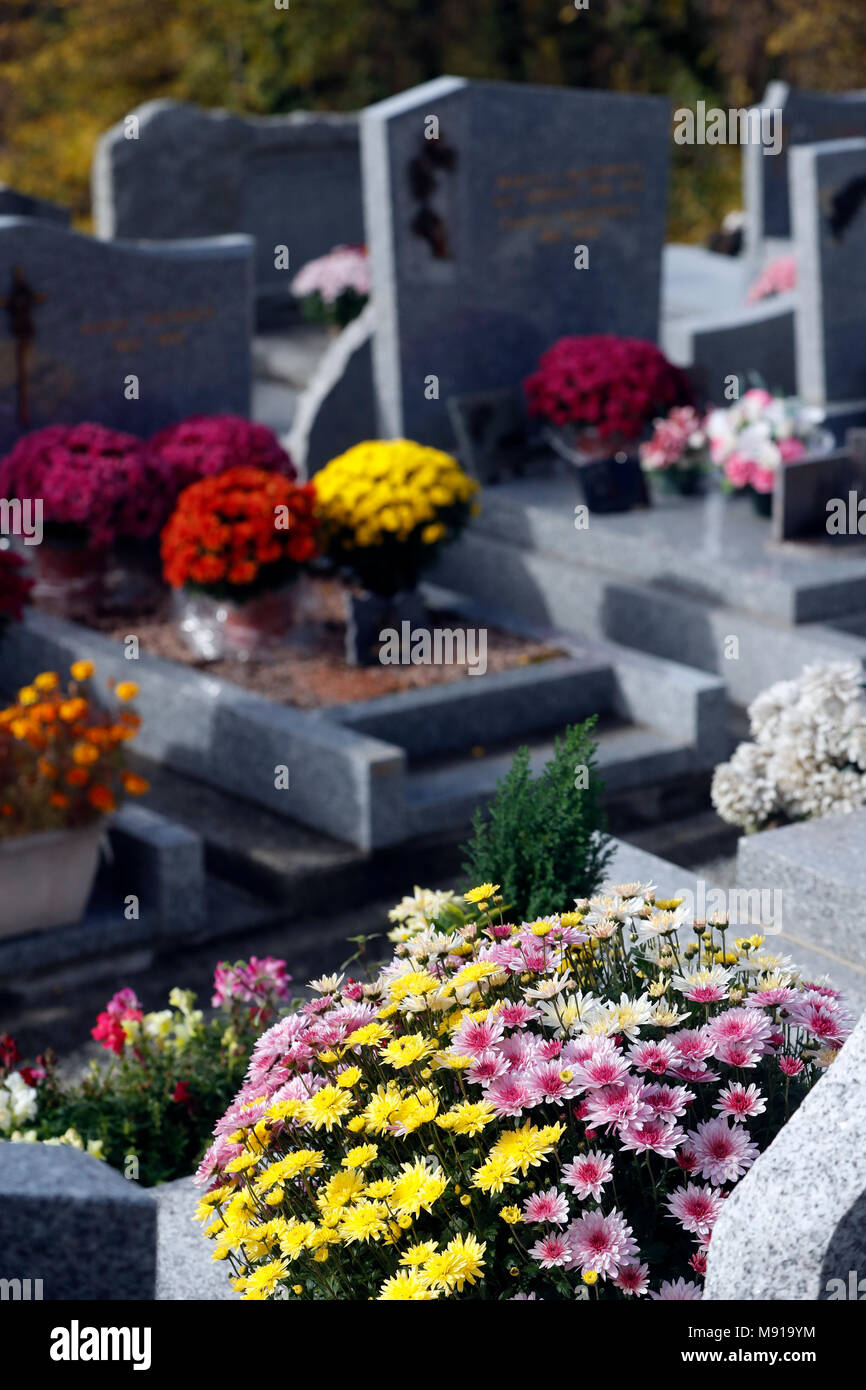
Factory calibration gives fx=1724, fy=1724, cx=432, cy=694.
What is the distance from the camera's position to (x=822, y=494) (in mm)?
8891

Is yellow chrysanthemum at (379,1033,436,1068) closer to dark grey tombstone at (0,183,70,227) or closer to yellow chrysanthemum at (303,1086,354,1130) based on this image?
yellow chrysanthemum at (303,1086,354,1130)

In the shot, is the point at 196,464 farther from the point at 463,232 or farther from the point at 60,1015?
the point at 60,1015

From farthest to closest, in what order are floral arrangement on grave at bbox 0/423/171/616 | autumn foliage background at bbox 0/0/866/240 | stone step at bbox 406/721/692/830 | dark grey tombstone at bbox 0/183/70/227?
autumn foliage background at bbox 0/0/866/240
dark grey tombstone at bbox 0/183/70/227
floral arrangement on grave at bbox 0/423/171/616
stone step at bbox 406/721/692/830

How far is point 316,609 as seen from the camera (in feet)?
28.7

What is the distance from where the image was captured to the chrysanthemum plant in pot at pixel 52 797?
5.82m

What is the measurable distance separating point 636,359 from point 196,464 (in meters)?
2.75

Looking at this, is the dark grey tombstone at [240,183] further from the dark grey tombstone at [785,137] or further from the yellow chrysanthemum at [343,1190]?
the yellow chrysanthemum at [343,1190]

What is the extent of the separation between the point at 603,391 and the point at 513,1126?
7365 millimetres

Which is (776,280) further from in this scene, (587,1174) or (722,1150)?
(587,1174)

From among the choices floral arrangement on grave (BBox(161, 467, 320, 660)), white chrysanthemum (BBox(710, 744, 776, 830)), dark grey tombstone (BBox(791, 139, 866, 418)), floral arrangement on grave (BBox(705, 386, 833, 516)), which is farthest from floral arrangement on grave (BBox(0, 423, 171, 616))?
dark grey tombstone (BBox(791, 139, 866, 418))

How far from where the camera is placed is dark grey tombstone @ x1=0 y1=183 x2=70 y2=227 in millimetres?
12305

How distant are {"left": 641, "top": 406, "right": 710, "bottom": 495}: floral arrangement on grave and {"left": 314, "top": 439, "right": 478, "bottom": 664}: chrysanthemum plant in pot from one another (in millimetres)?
1837

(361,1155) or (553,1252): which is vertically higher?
(361,1155)

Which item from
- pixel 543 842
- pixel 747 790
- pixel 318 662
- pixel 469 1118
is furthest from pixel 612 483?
pixel 469 1118
